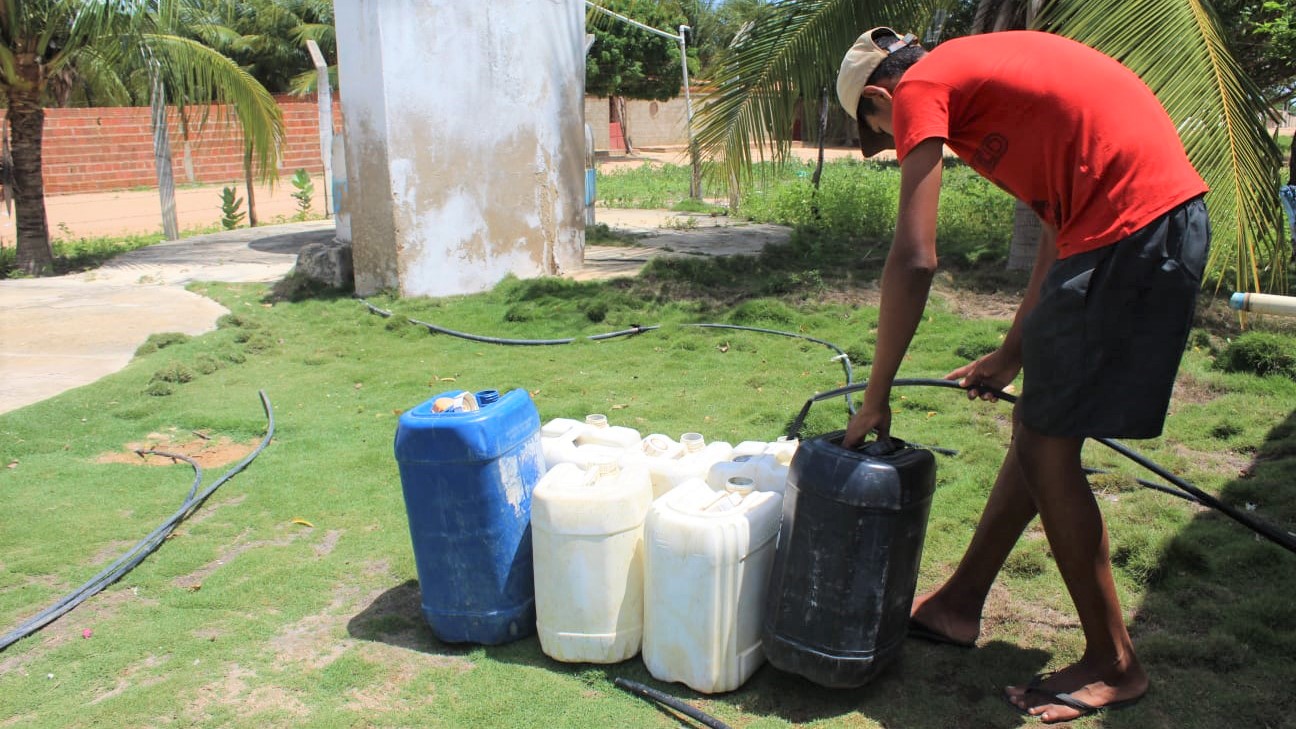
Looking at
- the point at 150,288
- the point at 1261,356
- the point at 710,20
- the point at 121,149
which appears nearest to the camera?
the point at 1261,356

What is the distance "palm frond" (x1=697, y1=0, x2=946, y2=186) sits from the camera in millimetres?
7785

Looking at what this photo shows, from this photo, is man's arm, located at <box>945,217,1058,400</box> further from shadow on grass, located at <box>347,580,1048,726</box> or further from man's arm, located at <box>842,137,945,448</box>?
shadow on grass, located at <box>347,580,1048,726</box>

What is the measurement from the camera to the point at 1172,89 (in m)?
5.53

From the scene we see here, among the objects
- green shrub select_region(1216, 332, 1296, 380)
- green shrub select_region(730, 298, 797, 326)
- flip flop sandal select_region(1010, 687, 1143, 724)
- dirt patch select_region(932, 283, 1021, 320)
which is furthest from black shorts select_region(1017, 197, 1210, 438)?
dirt patch select_region(932, 283, 1021, 320)

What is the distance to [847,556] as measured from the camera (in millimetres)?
2646

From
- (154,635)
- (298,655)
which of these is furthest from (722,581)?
(154,635)

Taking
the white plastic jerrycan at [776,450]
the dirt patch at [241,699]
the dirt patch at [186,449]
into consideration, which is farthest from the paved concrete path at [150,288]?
the white plastic jerrycan at [776,450]

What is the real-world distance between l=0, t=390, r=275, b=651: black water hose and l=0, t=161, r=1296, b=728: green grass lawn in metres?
0.04

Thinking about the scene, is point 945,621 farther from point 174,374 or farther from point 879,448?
point 174,374

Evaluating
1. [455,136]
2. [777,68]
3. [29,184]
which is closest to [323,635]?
[777,68]

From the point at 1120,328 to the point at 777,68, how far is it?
19.2ft

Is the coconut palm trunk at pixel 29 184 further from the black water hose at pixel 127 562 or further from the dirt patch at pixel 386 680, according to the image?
the dirt patch at pixel 386 680

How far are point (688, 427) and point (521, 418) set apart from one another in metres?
2.24

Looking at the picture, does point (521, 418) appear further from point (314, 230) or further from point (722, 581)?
point (314, 230)
